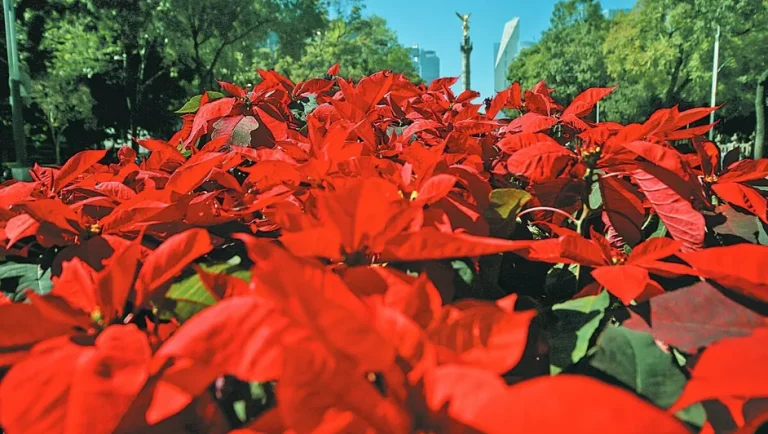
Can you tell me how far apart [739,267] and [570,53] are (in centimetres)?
2948

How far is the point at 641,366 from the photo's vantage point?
0.42 metres

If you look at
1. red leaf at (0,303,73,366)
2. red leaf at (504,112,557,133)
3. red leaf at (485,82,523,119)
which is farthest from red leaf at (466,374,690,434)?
red leaf at (485,82,523,119)

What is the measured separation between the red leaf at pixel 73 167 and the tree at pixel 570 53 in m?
27.1

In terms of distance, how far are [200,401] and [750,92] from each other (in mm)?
25018

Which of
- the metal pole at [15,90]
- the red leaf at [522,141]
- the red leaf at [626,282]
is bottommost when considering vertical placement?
the red leaf at [626,282]

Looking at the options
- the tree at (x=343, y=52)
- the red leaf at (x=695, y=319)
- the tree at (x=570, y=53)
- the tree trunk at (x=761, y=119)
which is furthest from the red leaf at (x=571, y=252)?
the tree at (x=570, y=53)

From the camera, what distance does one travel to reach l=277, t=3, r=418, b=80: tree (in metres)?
20.4

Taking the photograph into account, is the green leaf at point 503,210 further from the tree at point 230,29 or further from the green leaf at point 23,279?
the tree at point 230,29

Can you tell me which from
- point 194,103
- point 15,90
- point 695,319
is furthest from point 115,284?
point 15,90

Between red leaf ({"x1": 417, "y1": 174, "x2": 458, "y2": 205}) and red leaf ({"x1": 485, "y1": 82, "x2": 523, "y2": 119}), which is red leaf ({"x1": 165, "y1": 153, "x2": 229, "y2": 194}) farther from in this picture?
red leaf ({"x1": 485, "y1": 82, "x2": 523, "y2": 119})

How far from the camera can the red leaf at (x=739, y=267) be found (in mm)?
420

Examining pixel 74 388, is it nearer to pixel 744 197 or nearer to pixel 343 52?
pixel 744 197

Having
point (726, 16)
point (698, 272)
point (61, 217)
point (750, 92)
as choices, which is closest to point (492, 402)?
point (698, 272)

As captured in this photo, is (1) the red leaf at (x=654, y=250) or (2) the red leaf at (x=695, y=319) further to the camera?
(1) the red leaf at (x=654, y=250)
